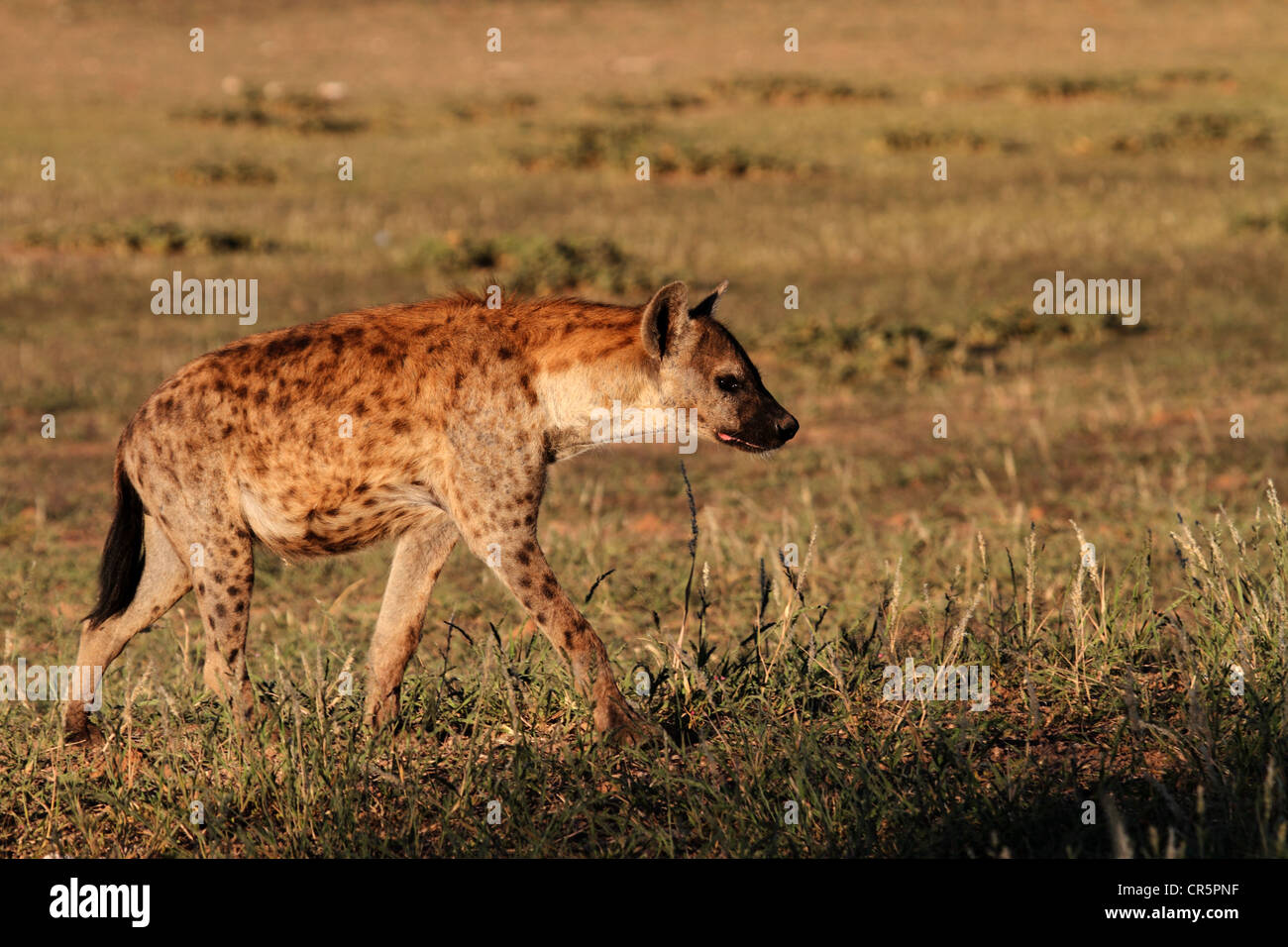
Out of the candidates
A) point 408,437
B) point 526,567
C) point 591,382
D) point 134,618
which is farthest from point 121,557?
point 591,382

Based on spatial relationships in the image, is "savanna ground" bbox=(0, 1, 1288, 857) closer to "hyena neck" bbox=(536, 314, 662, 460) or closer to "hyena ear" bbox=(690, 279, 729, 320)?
"hyena neck" bbox=(536, 314, 662, 460)

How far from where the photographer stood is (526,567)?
544 centimetres

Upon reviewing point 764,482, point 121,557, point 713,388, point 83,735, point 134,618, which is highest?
point 713,388

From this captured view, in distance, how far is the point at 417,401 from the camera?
5.56m

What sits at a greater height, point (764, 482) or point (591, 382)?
point (591, 382)

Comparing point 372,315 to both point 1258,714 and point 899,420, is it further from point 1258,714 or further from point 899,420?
point 899,420

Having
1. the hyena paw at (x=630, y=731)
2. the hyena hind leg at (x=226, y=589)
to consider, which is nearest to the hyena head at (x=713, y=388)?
the hyena paw at (x=630, y=731)

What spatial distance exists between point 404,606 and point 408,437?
27.0 inches

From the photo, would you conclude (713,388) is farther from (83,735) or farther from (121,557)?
(83,735)

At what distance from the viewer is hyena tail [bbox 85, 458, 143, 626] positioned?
6000 millimetres

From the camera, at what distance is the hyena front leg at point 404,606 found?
5836mm

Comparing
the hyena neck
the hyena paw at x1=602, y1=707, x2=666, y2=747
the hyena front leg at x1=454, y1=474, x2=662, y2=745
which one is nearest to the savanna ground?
the hyena paw at x1=602, y1=707, x2=666, y2=747

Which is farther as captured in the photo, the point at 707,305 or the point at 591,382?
the point at 707,305

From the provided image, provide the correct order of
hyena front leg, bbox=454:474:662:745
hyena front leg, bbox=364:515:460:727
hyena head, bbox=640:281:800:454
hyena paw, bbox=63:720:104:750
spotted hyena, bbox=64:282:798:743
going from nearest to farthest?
hyena front leg, bbox=454:474:662:745 < spotted hyena, bbox=64:282:798:743 < hyena head, bbox=640:281:800:454 < hyena front leg, bbox=364:515:460:727 < hyena paw, bbox=63:720:104:750
